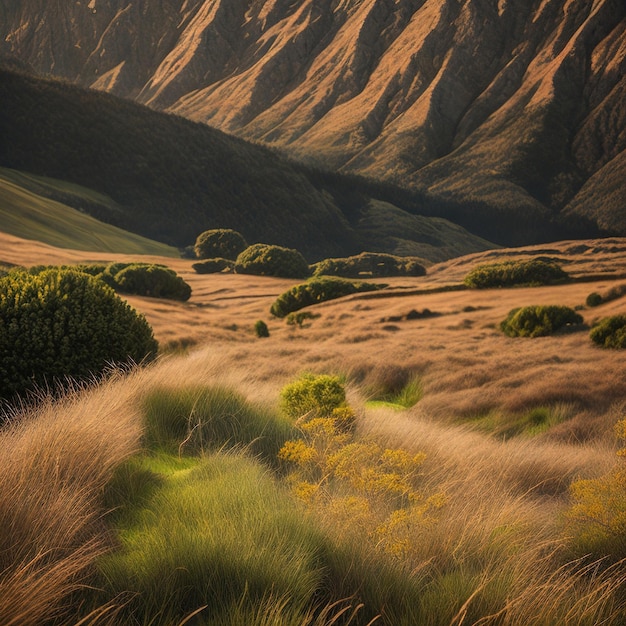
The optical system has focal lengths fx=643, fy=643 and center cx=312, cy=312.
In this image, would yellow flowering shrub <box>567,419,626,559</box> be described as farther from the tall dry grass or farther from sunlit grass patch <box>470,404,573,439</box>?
sunlit grass patch <box>470,404,573,439</box>

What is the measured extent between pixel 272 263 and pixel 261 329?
14764mm

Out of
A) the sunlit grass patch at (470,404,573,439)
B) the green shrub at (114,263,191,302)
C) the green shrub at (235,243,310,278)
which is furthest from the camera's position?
the green shrub at (235,243,310,278)

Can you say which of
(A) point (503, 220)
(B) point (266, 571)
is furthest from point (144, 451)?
(A) point (503, 220)

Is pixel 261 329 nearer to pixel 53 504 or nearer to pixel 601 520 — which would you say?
pixel 601 520

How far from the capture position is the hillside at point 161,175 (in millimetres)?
93938

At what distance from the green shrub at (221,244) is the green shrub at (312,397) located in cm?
4525

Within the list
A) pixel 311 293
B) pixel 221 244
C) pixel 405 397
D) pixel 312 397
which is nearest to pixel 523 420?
pixel 405 397

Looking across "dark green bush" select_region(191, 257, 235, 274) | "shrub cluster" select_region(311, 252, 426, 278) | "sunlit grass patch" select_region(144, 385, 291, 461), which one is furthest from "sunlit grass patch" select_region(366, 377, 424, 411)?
"dark green bush" select_region(191, 257, 235, 274)

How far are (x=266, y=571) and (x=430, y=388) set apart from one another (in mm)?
10863

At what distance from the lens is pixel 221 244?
183 feet

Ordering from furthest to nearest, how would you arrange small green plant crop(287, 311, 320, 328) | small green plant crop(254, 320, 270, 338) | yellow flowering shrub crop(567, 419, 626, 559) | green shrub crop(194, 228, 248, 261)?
green shrub crop(194, 228, 248, 261), small green plant crop(287, 311, 320, 328), small green plant crop(254, 320, 270, 338), yellow flowering shrub crop(567, 419, 626, 559)

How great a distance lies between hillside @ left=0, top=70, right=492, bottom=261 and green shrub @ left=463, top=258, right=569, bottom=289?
227 ft

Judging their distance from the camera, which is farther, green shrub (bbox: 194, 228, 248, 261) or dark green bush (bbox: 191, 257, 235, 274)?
green shrub (bbox: 194, 228, 248, 261)

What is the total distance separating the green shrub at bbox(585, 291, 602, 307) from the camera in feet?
57.2
